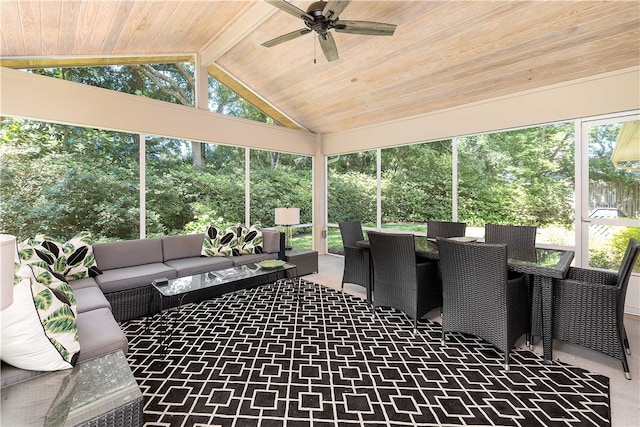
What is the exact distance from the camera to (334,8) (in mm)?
2367

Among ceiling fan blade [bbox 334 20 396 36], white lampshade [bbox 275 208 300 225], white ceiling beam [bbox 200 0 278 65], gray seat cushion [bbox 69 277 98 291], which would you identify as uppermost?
white ceiling beam [bbox 200 0 278 65]

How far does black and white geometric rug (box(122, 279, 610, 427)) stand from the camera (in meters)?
1.76

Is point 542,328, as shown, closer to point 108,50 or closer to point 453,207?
point 453,207

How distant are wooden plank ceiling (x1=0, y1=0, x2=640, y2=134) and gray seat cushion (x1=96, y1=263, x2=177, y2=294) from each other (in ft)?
8.37

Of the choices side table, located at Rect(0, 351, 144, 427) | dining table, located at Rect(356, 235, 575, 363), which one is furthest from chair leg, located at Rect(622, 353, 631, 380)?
side table, located at Rect(0, 351, 144, 427)

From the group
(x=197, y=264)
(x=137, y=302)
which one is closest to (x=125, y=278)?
(x=137, y=302)

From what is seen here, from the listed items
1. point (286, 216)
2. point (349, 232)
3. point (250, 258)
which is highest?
point (286, 216)

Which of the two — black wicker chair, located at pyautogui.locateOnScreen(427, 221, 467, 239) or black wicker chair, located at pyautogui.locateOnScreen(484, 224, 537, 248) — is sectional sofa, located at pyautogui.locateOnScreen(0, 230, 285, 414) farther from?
black wicker chair, located at pyautogui.locateOnScreen(484, 224, 537, 248)

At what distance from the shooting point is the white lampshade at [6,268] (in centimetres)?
100

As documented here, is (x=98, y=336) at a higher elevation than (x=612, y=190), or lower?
lower

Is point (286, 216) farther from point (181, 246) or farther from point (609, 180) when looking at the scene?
point (609, 180)

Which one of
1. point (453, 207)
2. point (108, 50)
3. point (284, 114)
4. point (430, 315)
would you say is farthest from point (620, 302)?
point (108, 50)

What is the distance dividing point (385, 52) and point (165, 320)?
160 inches

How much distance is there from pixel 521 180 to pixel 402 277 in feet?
8.33
